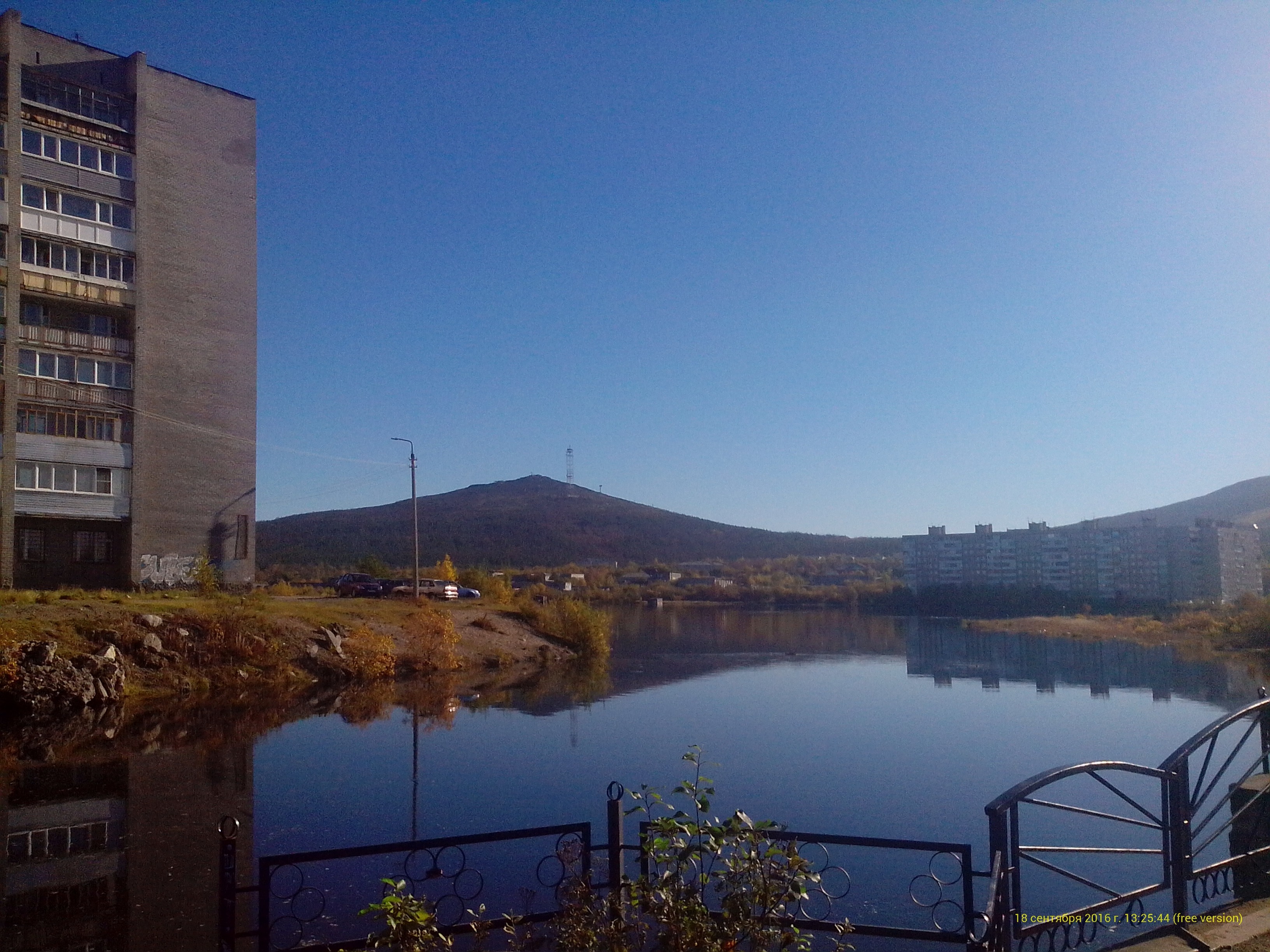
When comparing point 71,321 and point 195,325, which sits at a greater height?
point 195,325

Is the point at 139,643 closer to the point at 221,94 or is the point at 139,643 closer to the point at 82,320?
the point at 82,320

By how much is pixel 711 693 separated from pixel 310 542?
93.1 metres

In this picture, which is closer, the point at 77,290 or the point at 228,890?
the point at 228,890

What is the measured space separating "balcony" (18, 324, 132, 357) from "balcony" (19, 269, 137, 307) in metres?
1.22

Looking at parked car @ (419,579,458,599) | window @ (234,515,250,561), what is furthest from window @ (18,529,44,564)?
parked car @ (419,579,458,599)

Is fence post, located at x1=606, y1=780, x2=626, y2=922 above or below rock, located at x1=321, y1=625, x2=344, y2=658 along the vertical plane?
above

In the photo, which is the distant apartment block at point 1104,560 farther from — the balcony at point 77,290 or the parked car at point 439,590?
the balcony at point 77,290

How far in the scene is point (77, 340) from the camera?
34469 millimetres

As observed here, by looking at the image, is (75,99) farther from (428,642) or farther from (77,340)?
(428,642)

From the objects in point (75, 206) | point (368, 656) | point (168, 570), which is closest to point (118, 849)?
point (368, 656)

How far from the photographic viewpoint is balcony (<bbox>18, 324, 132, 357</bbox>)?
1320 inches

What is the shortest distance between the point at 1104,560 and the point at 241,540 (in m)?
65.0

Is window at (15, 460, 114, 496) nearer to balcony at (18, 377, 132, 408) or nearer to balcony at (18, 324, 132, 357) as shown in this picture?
balcony at (18, 377, 132, 408)

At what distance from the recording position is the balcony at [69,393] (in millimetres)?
33281
